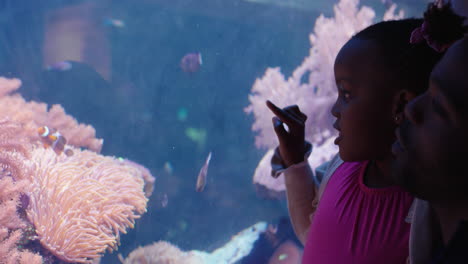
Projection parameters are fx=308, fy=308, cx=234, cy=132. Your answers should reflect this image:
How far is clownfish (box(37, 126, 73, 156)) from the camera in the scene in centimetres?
220

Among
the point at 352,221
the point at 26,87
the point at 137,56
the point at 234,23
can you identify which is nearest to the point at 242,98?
the point at 234,23

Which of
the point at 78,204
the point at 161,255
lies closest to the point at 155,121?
the point at 161,255

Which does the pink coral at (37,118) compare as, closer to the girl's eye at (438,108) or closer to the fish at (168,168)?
the fish at (168,168)

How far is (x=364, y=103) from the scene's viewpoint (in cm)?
81

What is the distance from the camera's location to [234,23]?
5.72 metres

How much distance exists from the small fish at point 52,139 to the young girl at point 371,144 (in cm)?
199

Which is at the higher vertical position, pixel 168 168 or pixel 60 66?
pixel 60 66

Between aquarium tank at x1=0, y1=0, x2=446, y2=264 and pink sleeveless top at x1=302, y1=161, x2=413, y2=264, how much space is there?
1308 millimetres

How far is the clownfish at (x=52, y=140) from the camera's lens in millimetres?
2204

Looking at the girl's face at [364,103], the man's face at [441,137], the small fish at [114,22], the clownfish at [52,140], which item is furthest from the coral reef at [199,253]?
the small fish at [114,22]

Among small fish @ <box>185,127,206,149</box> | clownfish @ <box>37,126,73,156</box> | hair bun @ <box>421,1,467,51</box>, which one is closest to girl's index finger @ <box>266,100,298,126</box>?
hair bun @ <box>421,1,467,51</box>

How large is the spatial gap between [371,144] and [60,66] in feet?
13.5

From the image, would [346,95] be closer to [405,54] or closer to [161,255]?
[405,54]

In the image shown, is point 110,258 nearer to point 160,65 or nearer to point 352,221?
point 352,221
